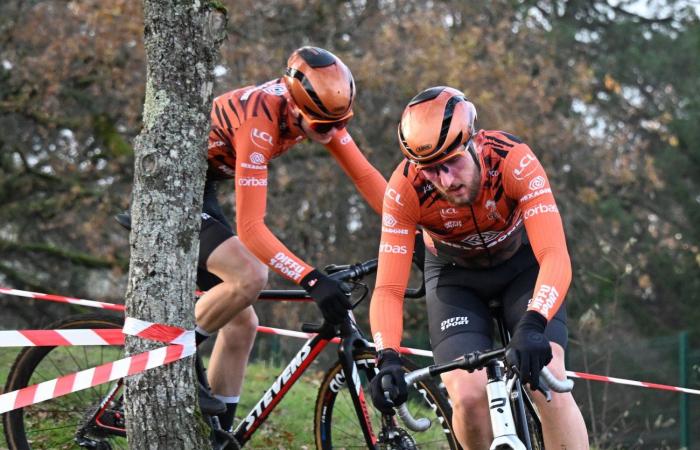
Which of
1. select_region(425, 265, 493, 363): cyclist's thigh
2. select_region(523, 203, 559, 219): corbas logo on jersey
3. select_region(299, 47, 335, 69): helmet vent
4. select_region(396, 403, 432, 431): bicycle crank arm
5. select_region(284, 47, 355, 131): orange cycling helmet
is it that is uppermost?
select_region(299, 47, 335, 69): helmet vent

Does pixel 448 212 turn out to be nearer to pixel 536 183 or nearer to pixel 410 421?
pixel 536 183

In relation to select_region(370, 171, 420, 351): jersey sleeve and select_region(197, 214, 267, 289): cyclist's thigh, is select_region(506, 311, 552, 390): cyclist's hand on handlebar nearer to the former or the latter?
select_region(370, 171, 420, 351): jersey sleeve

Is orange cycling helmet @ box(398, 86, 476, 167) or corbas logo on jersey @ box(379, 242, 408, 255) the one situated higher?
orange cycling helmet @ box(398, 86, 476, 167)

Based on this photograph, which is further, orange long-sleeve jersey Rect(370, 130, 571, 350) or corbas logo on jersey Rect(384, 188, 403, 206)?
corbas logo on jersey Rect(384, 188, 403, 206)

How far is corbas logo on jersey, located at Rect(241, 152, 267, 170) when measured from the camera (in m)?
5.15

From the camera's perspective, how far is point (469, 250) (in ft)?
15.3

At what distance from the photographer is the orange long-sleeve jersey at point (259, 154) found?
509 cm

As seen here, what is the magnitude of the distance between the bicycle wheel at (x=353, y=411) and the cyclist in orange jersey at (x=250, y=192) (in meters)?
0.45

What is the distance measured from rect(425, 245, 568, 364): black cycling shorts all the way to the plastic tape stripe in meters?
1.13

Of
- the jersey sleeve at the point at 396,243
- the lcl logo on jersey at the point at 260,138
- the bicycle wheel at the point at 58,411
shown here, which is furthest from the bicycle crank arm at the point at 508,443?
the bicycle wheel at the point at 58,411

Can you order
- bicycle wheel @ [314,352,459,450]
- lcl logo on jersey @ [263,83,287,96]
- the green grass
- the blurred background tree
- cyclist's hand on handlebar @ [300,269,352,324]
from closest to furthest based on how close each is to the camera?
cyclist's hand on handlebar @ [300,269,352,324], bicycle wheel @ [314,352,459,450], lcl logo on jersey @ [263,83,287,96], the green grass, the blurred background tree

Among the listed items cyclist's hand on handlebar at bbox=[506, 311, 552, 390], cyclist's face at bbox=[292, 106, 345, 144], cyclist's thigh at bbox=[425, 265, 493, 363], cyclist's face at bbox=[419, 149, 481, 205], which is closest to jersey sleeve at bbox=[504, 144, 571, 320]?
cyclist's face at bbox=[419, 149, 481, 205]

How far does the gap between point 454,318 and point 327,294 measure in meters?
0.65

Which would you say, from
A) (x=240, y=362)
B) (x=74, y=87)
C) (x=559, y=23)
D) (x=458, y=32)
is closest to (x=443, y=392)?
(x=240, y=362)
